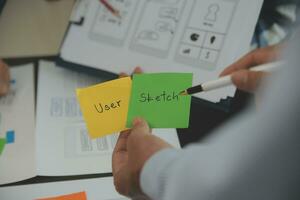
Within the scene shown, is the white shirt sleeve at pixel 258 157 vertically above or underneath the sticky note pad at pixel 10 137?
above

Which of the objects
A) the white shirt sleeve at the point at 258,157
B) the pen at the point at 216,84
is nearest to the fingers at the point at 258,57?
the pen at the point at 216,84

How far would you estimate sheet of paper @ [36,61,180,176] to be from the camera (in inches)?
30.4

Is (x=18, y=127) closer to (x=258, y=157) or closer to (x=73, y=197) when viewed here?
(x=73, y=197)

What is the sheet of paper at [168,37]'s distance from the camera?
0.81 meters

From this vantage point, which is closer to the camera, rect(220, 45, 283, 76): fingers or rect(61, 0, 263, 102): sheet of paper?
rect(220, 45, 283, 76): fingers

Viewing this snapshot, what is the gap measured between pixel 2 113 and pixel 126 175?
440 mm

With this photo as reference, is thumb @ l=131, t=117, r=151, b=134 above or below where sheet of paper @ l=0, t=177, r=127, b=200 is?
above

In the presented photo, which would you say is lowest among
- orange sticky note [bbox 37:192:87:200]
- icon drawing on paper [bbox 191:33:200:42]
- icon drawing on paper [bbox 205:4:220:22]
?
orange sticky note [bbox 37:192:87:200]

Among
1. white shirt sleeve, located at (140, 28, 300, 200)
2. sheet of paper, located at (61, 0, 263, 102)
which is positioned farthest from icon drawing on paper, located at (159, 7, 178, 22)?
white shirt sleeve, located at (140, 28, 300, 200)

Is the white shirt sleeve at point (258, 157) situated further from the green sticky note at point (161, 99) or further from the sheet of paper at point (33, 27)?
the sheet of paper at point (33, 27)

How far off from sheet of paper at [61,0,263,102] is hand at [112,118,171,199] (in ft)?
0.86

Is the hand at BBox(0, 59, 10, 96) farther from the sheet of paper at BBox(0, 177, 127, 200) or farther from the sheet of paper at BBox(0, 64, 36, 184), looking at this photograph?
the sheet of paper at BBox(0, 177, 127, 200)

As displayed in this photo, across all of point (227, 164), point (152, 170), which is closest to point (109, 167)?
point (152, 170)

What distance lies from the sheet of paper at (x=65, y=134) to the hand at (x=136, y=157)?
187 millimetres
